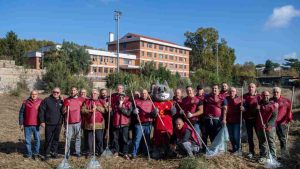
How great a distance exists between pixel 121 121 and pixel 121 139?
0.52 m

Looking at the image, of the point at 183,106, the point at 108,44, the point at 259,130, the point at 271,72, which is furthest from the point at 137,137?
the point at 271,72

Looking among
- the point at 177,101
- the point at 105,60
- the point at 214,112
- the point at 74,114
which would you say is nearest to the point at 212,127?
the point at 214,112

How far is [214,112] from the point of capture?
814 cm

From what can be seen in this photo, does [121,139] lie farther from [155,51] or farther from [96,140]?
[155,51]

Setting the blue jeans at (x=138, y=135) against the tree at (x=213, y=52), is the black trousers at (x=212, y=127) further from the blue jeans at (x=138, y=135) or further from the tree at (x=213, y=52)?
the tree at (x=213, y=52)

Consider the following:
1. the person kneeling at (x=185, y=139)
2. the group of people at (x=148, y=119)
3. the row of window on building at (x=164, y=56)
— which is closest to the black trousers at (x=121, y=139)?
the group of people at (x=148, y=119)

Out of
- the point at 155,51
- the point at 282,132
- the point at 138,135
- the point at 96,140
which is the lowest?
the point at 96,140

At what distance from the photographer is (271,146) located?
25.3 ft

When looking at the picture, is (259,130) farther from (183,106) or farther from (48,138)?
(48,138)

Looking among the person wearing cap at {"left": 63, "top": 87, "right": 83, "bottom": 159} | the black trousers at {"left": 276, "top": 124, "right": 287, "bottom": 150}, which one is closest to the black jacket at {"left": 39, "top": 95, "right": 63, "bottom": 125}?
the person wearing cap at {"left": 63, "top": 87, "right": 83, "bottom": 159}

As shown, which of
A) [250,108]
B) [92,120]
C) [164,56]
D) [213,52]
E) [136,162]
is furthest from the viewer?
[164,56]

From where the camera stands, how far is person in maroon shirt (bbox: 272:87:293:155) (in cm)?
786

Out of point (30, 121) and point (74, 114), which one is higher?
point (74, 114)

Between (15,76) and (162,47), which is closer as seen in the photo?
(15,76)
